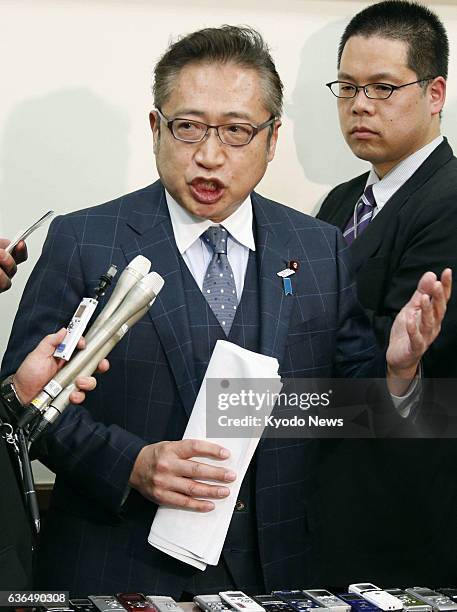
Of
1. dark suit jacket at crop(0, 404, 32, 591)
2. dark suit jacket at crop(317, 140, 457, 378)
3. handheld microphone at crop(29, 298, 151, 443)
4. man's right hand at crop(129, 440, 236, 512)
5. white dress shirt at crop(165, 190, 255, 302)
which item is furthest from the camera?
dark suit jacket at crop(317, 140, 457, 378)

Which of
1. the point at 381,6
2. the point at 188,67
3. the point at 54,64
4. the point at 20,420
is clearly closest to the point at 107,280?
the point at 20,420

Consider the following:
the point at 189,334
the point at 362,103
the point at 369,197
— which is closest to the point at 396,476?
the point at 369,197

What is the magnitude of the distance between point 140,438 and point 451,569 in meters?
1.02

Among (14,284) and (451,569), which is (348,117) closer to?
(14,284)

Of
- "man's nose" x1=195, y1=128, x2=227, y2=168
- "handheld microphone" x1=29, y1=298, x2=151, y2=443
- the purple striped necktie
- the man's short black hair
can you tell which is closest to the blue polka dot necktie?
"man's nose" x1=195, y1=128, x2=227, y2=168

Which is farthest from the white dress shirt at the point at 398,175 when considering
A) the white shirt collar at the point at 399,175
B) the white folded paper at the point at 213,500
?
Result: the white folded paper at the point at 213,500

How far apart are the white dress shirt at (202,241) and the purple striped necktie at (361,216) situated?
1.58 ft

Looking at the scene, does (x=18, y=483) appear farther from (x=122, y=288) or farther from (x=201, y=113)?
(x=201, y=113)

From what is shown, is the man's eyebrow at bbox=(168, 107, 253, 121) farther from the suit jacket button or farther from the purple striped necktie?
the suit jacket button

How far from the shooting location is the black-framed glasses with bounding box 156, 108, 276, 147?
2.08 m

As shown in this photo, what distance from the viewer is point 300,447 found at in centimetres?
213

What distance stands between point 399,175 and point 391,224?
16 centimetres

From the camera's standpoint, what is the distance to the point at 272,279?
6.99ft

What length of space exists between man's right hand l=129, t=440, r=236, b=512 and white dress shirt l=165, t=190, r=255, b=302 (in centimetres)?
36
